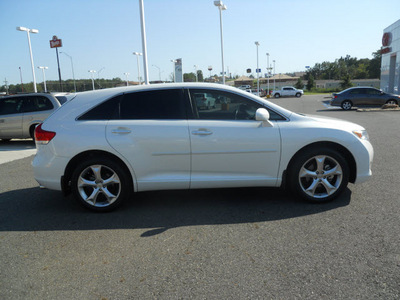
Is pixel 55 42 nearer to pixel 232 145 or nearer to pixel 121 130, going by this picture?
pixel 121 130

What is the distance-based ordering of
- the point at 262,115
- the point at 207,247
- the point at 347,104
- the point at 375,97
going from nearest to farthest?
the point at 207,247, the point at 262,115, the point at 375,97, the point at 347,104

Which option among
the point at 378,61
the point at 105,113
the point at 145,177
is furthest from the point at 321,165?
the point at 378,61

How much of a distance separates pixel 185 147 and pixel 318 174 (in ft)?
5.98

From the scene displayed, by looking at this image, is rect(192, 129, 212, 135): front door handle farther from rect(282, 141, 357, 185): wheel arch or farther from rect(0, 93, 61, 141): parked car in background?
rect(0, 93, 61, 141): parked car in background

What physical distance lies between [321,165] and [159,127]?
2.20 m

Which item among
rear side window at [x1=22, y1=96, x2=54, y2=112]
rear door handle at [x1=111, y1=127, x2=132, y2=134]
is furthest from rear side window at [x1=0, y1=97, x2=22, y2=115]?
rear door handle at [x1=111, y1=127, x2=132, y2=134]

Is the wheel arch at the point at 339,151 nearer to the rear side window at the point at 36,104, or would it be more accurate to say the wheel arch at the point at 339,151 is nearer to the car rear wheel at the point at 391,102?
the rear side window at the point at 36,104

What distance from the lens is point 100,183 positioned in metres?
4.39

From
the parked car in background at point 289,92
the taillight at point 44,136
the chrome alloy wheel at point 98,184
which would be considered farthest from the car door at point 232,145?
the parked car in background at point 289,92

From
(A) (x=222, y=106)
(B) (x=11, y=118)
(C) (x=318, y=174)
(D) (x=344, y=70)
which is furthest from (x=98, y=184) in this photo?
(D) (x=344, y=70)

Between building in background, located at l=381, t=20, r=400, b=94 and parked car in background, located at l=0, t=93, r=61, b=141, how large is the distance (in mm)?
30262

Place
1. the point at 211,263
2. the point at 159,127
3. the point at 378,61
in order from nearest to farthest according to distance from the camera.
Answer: the point at 211,263 < the point at 159,127 < the point at 378,61

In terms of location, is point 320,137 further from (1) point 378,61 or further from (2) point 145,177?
(1) point 378,61

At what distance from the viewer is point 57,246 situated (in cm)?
358
